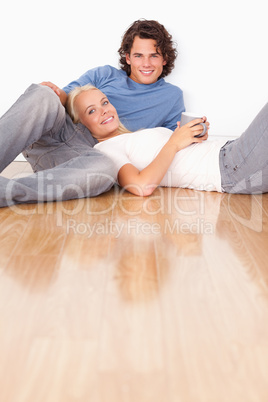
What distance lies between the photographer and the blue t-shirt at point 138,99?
2877 mm

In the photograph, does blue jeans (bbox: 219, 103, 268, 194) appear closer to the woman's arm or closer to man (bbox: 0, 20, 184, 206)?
the woman's arm

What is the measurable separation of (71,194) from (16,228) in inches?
15.5

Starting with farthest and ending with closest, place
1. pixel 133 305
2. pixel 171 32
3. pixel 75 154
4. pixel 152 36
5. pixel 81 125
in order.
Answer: pixel 171 32, pixel 152 36, pixel 81 125, pixel 75 154, pixel 133 305

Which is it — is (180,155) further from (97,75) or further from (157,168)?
(97,75)

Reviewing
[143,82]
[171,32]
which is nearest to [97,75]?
[143,82]

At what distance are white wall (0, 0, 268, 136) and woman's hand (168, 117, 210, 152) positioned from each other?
1001mm

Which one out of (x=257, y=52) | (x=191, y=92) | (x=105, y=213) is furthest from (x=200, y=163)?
(x=257, y=52)

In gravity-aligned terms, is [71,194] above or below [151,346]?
below

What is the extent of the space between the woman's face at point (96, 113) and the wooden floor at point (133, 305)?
0.57m

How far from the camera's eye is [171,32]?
3.05 m

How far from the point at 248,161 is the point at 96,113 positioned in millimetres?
812

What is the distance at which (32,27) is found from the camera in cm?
303

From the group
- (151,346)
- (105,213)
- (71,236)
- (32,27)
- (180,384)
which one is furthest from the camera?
(32,27)

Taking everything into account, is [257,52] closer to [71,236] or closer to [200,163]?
[200,163]
